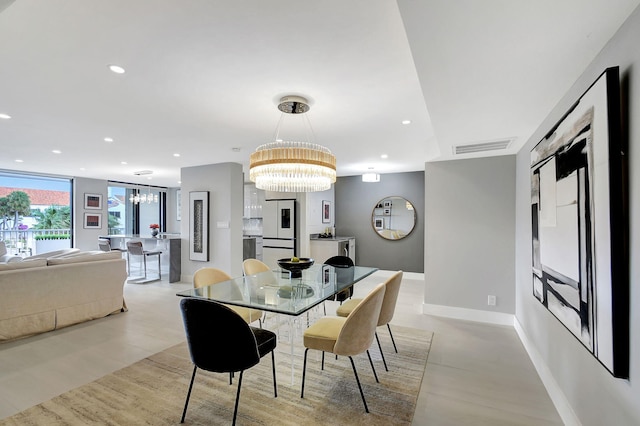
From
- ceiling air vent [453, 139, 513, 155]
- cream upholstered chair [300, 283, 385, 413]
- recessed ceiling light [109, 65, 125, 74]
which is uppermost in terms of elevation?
recessed ceiling light [109, 65, 125, 74]

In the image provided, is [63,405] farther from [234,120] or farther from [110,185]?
[110,185]

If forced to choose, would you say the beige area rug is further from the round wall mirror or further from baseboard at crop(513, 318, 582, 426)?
the round wall mirror

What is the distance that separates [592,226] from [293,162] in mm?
1945

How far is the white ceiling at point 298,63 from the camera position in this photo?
4.63ft

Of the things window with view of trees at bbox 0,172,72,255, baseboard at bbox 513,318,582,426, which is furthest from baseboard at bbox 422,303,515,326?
window with view of trees at bbox 0,172,72,255

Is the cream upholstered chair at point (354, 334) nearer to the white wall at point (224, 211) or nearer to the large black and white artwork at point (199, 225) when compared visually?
the white wall at point (224, 211)

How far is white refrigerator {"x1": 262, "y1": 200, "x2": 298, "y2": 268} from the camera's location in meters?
7.05

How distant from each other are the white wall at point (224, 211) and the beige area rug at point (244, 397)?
9.63 ft

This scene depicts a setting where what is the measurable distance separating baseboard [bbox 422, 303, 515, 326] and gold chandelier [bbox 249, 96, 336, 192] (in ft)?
8.68

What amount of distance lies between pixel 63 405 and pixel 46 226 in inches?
282

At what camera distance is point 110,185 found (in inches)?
329

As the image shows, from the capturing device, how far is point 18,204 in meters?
6.94

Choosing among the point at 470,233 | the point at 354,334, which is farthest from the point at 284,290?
the point at 470,233

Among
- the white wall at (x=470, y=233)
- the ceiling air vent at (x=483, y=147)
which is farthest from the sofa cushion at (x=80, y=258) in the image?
the ceiling air vent at (x=483, y=147)
